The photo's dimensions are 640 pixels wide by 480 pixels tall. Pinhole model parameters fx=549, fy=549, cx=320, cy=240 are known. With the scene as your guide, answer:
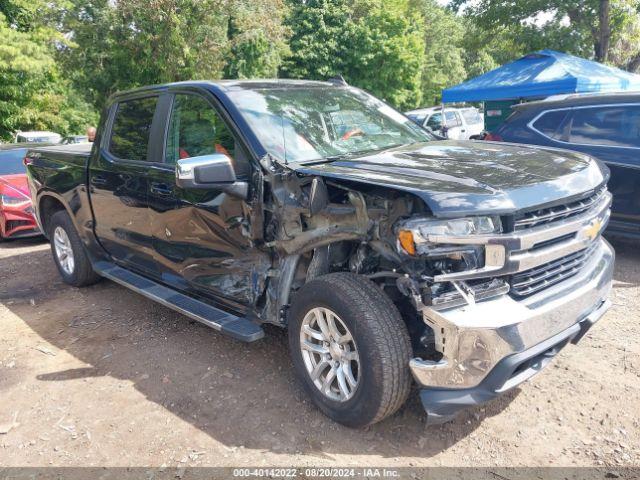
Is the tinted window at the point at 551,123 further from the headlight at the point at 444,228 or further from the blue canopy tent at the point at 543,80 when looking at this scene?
the blue canopy tent at the point at 543,80

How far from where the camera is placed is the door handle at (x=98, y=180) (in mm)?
4799

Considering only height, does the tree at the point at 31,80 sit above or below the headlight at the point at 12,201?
above

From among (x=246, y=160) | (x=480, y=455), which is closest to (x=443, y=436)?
(x=480, y=455)

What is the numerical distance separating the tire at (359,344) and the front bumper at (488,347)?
142mm

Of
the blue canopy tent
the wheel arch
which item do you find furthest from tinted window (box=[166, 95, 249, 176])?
the blue canopy tent

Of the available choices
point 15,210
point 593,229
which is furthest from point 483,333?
point 15,210

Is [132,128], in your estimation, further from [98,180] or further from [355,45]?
[355,45]

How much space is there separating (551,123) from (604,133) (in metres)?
0.60

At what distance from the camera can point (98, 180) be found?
16.0 feet

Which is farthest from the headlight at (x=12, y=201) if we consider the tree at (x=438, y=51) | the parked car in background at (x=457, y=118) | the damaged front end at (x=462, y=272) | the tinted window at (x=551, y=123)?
the tree at (x=438, y=51)

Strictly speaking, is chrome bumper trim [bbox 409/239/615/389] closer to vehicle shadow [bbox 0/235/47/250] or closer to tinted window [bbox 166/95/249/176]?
tinted window [bbox 166/95/249/176]

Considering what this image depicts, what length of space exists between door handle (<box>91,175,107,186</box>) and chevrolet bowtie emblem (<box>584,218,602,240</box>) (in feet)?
12.5

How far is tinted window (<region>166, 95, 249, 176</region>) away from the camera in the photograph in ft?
11.8

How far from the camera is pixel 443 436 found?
3.00 meters
